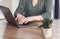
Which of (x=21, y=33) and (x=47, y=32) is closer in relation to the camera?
(x=47, y=32)

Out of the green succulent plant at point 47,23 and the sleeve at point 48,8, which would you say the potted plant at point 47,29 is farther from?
the sleeve at point 48,8

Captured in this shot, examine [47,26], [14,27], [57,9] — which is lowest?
[57,9]

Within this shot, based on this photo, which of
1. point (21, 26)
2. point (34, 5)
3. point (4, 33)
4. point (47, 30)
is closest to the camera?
point (47, 30)

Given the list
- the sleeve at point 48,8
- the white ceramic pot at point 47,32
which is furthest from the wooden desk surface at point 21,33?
the sleeve at point 48,8

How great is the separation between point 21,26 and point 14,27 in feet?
0.31

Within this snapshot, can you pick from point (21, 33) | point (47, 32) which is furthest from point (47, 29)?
point (21, 33)

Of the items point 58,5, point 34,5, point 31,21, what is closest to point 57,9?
point 58,5

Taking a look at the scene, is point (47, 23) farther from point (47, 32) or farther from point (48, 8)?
point (48, 8)

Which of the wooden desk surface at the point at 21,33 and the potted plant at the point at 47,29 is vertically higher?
the potted plant at the point at 47,29

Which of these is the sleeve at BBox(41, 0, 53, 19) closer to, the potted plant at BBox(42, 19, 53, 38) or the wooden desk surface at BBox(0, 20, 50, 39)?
the wooden desk surface at BBox(0, 20, 50, 39)

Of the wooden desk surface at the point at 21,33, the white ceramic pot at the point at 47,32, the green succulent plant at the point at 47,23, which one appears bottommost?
the wooden desk surface at the point at 21,33

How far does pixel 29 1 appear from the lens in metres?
2.46

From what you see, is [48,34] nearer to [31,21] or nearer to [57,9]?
[31,21]

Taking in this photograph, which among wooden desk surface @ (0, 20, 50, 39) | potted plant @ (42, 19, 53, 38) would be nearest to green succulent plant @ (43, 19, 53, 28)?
potted plant @ (42, 19, 53, 38)
